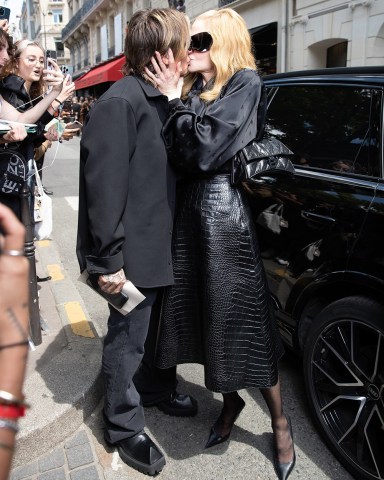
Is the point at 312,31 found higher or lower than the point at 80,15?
lower

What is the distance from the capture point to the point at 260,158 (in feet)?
6.45

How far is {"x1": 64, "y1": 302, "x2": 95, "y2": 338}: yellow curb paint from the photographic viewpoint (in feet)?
10.5

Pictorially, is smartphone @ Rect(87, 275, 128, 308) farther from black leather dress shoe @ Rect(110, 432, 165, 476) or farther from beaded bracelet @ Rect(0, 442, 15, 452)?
beaded bracelet @ Rect(0, 442, 15, 452)

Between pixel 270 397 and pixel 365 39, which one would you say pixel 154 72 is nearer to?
pixel 270 397

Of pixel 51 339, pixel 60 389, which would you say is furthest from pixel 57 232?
pixel 60 389

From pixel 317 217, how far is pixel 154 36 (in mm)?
1107

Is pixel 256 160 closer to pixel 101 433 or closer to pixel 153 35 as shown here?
pixel 153 35

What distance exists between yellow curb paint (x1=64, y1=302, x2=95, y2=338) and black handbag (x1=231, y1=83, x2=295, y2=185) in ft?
5.67

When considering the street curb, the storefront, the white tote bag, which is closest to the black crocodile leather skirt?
the street curb

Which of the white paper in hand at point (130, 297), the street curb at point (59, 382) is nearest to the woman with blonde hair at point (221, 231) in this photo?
the white paper in hand at point (130, 297)

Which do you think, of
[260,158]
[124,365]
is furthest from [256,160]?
[124,365]

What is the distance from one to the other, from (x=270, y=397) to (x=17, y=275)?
63.6 inches

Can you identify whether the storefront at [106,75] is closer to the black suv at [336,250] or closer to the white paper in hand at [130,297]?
the black suv at [336,250]

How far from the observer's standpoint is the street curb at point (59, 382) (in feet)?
7.52
